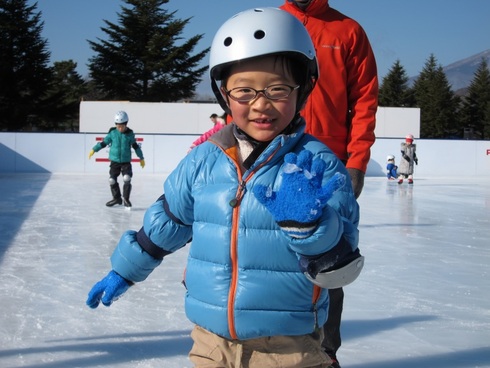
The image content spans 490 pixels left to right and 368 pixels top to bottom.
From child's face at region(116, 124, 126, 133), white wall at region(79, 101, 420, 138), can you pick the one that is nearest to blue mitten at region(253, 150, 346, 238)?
child's face at region(116, 124, 126, 133)

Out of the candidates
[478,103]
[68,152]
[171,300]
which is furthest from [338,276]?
[478,103]

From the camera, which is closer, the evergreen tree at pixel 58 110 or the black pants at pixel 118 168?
the black pants at pixel 118 168

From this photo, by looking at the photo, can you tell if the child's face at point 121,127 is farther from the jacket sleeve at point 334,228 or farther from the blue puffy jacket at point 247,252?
the jacket sleeve at point 334,228

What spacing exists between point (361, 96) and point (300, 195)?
155cm

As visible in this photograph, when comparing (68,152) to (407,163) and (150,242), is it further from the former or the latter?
(150,242)

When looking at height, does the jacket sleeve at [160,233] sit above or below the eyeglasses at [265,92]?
below

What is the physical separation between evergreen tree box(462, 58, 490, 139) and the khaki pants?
54365mm

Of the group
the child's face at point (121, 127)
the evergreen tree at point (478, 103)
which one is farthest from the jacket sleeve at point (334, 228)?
the evergreen tree at point (478, 103)

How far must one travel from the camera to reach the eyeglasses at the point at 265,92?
1.77 m

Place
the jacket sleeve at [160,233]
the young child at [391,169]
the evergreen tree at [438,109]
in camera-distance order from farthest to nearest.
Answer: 1. the evergreen tree at [438,109]
2. the young child at [391,169]
3. the jacket sleeve at [160,233]

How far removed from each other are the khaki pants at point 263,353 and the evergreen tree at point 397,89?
190 feet

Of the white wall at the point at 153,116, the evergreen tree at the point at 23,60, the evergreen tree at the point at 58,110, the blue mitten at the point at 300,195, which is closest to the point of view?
the blue mitten at the point at 300,195

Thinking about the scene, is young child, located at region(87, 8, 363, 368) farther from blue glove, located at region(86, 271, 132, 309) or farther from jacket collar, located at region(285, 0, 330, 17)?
jacket collar, located at region(285, 0, 330, 17)

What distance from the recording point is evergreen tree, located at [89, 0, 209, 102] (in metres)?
46.5
